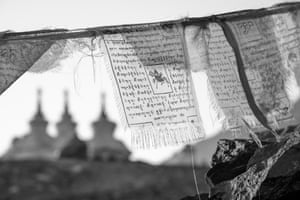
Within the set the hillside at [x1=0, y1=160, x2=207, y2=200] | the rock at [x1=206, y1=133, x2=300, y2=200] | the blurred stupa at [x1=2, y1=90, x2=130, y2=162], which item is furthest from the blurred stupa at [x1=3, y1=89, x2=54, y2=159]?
the rock at [x1=206, y1=133, x2=300, y2=200]

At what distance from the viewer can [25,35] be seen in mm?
3490

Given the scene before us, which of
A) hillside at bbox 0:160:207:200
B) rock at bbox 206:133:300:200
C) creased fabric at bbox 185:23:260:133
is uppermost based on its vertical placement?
creased fabric at bbox 185:23:260:133

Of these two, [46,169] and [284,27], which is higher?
[284,27]

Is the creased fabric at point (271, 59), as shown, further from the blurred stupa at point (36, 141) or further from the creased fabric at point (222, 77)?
the blurred stupa at point (36, 141)

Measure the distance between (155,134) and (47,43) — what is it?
2.28 feet

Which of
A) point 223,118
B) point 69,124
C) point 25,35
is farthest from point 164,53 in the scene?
point 69,124

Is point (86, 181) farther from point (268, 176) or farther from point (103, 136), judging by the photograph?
point (268, 176)

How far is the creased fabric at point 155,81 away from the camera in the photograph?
3.55 m

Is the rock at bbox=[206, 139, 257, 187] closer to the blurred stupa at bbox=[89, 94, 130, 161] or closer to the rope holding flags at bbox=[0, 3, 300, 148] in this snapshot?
the rope holding flags at bbox=[0, 3, 300, 148]

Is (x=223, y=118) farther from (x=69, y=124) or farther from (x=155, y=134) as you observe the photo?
(x=69, y=124)

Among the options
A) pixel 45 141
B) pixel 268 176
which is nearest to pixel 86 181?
pixel 45 141

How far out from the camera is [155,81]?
3.61 metres

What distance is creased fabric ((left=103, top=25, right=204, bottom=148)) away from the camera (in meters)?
3.55

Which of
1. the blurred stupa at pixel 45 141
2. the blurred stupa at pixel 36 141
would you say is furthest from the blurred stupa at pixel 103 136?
the blurred stupa at pixel 36 141
